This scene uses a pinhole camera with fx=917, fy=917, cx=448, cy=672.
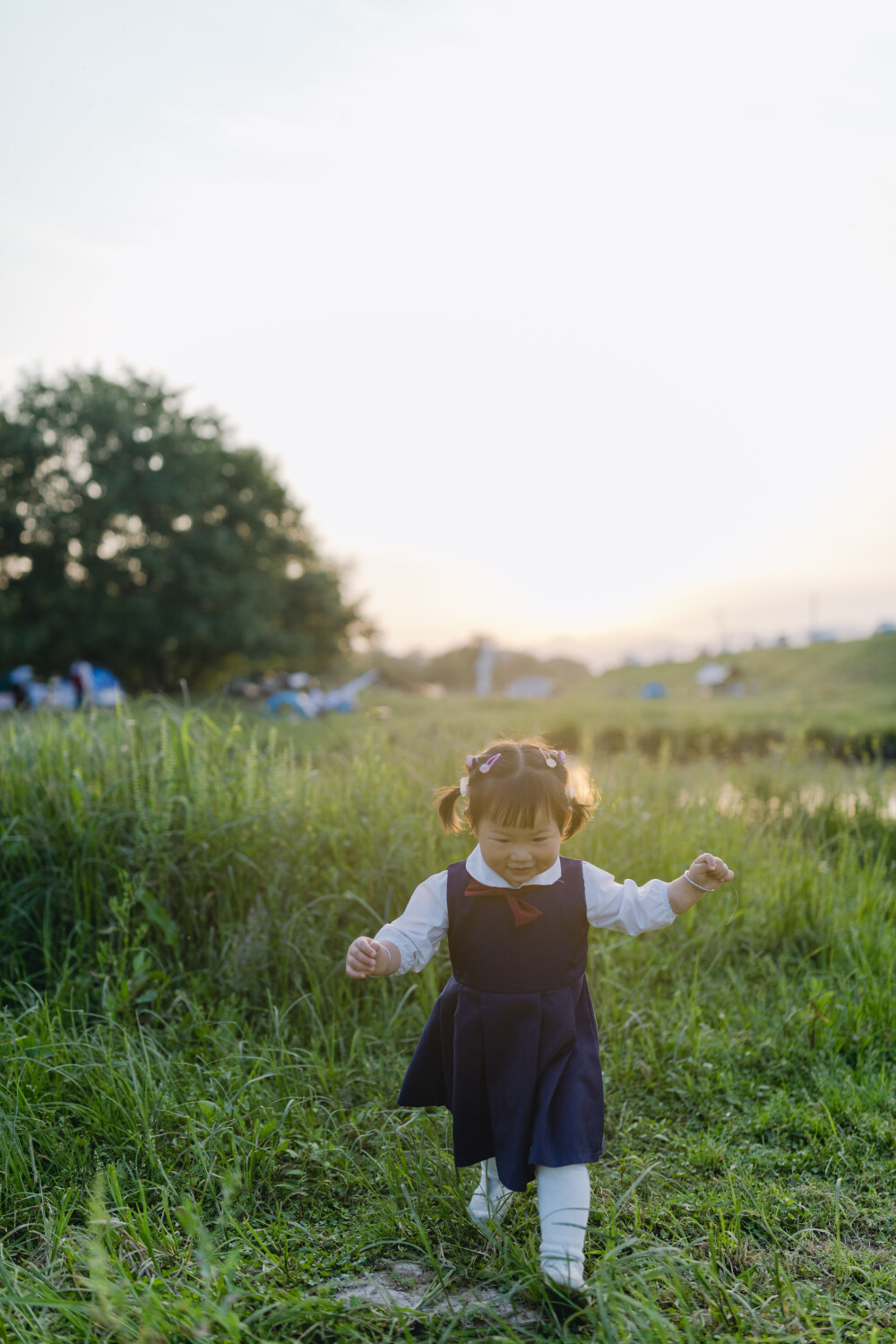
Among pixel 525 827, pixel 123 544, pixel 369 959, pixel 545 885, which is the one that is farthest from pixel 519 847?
pixel 123 544

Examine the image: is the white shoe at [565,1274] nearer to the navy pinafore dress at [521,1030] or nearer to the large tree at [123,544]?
the navy pinafore dress at [521,1030]

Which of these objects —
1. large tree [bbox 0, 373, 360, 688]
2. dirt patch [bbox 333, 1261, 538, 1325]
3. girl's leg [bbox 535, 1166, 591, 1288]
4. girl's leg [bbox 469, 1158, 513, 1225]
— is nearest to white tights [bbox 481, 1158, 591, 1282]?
girl's leg [bbox 535, 1166, 591, 1288]

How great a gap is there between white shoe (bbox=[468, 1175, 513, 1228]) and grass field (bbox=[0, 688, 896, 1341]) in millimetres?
43

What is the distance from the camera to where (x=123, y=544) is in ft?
70.1

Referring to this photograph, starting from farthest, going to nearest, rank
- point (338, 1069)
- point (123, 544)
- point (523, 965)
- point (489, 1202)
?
Answer: point (123, 544) < point (338, 1069) < point (489, 1202) < point (523, 965)

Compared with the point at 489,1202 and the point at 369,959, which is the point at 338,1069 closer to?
the point at 489,1202

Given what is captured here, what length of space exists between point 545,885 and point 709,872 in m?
0.39

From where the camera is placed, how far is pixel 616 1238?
7.50 feet

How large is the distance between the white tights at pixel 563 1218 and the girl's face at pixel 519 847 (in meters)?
0.67

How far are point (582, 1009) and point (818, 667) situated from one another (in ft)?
86.1

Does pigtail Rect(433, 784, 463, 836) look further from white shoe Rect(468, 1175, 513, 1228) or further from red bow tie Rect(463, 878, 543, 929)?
white shoe Rect(468, 1175, 513, 1228)

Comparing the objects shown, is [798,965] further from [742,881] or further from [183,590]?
[183,590]

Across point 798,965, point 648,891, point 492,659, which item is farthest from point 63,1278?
point 492,659

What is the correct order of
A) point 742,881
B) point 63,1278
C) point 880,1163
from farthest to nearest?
point 742,881 < point 880,1163 < point 63,1278
